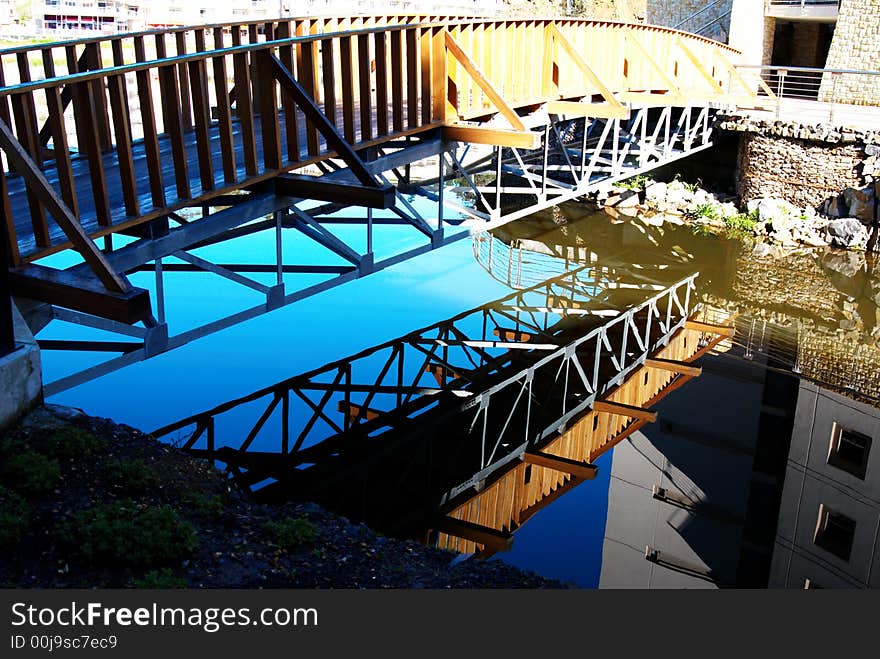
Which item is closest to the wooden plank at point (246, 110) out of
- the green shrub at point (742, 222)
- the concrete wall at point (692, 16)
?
the green shrub at point (742, 222)

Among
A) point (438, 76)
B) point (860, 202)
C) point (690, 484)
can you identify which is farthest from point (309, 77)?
point (860, 202)

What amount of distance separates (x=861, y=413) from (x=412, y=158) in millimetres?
6271

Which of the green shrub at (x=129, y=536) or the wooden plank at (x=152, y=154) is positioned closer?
the green shrub at (x=129, y=536)

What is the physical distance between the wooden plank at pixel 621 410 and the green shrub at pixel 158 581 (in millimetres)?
6721

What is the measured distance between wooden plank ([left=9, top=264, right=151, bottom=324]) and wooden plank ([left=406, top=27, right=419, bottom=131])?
4.83 m

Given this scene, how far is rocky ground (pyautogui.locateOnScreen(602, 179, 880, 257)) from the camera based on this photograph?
63.9 feet

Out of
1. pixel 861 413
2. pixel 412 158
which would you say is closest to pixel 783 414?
pixel 861 413

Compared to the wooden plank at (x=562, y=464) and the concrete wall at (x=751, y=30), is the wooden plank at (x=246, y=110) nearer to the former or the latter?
the wooden plank at (x=562, y=464)

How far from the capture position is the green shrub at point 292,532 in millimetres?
6496

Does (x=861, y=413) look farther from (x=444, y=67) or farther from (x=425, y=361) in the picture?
(x=444, y=67)

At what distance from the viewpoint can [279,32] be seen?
12.0 metres

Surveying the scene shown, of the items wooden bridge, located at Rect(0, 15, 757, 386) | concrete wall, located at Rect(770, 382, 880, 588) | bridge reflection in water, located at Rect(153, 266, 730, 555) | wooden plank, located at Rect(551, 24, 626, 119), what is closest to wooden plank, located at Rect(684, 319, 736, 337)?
bridge reflection in water, located at Rect(153, 266, 730, 555)

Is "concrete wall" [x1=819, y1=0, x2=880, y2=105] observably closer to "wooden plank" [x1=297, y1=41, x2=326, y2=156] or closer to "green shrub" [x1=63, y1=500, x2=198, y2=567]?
"wooden plank" [x1=297, y1=41, x2=326, y2=156]

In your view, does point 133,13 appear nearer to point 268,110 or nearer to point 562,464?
point 268,110
